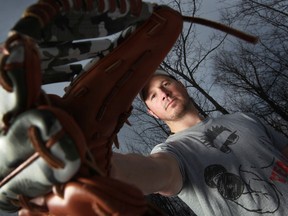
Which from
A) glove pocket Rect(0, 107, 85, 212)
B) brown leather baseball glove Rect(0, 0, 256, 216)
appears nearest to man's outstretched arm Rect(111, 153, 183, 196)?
brown leather baseball glove Rect(0, 0, 256, 216)

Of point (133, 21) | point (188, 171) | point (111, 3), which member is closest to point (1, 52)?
point (111, 3)

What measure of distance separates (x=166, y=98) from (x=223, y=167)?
1.49 ft

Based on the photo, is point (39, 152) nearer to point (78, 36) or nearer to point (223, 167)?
point (78, 36)

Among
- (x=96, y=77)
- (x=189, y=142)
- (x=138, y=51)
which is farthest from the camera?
(x=189, y=142)

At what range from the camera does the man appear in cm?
147

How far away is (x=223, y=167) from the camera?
1547 mm

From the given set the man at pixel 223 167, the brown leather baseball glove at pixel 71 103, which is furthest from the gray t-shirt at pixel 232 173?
the brown leather baseball glove at pixel 71 103

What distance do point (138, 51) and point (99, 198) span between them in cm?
50

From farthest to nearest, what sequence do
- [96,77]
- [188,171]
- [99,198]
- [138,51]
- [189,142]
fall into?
[189,142], [188,171], [138,51], [96,77], [99,198]

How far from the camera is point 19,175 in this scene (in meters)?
0.71

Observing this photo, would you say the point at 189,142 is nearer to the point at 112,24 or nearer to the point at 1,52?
the point at 112,24

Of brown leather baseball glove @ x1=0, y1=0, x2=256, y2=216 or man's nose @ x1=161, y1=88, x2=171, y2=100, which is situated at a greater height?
brown leather baseball glove @ x1=0, y1=0, x2=256, y2=216

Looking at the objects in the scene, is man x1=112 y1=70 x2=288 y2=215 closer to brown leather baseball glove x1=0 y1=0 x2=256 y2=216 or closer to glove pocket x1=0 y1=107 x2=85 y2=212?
brown leather baseball glove x1=0 y1=0 x2=256 y2=216

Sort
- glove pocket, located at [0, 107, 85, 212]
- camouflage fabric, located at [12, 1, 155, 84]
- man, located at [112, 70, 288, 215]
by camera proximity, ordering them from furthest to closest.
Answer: man, located at [112, 70, 288, 215]
camouflage fabric, located at [12, 1, 155, 84]
glove pocket, located at [0, 107, 85, 212]
